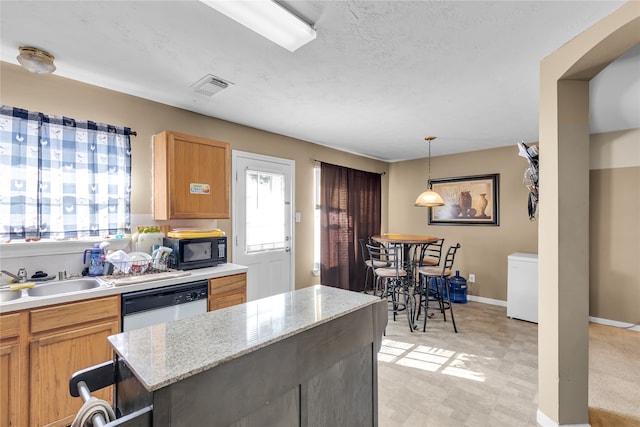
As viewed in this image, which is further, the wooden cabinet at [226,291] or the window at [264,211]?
the window at [264,211]

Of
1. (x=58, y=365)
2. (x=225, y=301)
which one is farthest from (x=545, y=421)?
(x=58, y=365)

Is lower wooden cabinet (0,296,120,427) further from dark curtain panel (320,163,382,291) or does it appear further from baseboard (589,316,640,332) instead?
baseboard (589,316,640,332)

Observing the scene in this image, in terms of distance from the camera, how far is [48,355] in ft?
5.55

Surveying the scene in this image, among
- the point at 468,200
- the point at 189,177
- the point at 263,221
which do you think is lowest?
the point at 263,221

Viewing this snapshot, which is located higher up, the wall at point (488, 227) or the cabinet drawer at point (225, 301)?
the wall at point (488, 227)

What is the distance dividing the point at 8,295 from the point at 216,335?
1784 mm

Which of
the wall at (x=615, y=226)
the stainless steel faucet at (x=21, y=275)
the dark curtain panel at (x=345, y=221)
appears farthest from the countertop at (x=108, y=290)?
the wall at (x=615, y=226)

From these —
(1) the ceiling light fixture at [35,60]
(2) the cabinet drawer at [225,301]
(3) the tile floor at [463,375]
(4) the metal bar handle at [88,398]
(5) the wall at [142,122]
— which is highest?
(1) the ceiling light fixture at [35,60]

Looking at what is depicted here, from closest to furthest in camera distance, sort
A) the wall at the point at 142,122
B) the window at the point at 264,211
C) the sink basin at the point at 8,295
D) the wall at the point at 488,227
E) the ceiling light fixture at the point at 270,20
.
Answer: the ceiling light fixture at the point at 270,20, the sink basin at the point at 8,295, the wall at the point at 142,122, the window at the point at 264,211, the wall at the point at 488,227

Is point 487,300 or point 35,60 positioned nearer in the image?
point 35,60

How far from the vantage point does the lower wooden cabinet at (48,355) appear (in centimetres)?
159

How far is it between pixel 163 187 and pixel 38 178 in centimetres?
81

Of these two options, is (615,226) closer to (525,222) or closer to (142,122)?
(525,222)

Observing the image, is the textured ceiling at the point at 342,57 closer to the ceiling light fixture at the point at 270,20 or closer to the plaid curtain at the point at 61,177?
the ceiling light fixture at the point at 270,20
